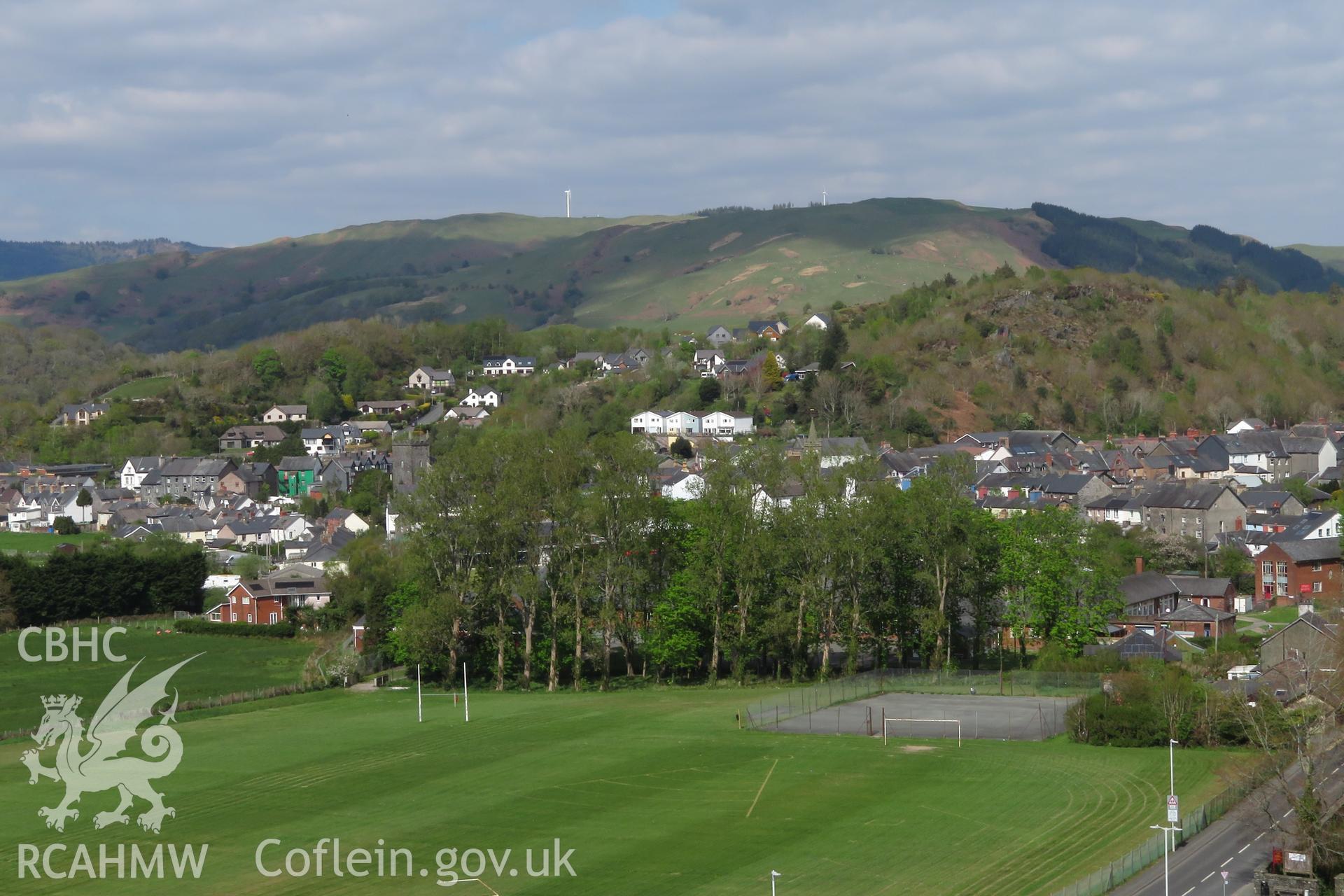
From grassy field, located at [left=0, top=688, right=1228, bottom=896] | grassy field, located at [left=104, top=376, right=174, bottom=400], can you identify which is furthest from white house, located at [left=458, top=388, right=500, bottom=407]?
grassy field, located at [left=0, top=688, right=1228, bottom=896]

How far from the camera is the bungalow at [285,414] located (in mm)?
140000

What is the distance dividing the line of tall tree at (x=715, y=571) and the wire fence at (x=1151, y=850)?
19.3m

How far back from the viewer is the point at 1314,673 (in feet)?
125

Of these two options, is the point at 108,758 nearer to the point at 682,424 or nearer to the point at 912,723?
the point at 912,723

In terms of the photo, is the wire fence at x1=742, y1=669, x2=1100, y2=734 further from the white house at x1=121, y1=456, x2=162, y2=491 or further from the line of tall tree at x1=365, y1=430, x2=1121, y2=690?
the white house at x1=121, y1=456, x2=162, y2=491

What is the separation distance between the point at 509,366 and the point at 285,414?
26826mm

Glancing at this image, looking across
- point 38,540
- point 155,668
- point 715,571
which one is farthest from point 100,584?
point 715,571

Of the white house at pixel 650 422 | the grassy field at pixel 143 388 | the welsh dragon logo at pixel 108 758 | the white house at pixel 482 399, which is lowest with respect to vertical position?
the welsh dragon logo at pixel 108 758

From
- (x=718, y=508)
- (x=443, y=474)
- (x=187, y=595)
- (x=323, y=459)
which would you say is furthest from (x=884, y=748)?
(x=323, y=459)

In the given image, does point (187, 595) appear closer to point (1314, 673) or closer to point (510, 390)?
point (1314, 673)

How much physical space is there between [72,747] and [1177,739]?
A: 30441 mm

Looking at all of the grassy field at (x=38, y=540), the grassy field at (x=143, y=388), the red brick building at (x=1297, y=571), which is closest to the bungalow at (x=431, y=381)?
the grassy field at (x=143, y=388)

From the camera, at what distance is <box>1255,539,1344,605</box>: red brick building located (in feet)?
213

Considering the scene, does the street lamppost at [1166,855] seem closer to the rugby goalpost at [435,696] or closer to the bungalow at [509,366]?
the rugby goalpost at [435,696]
